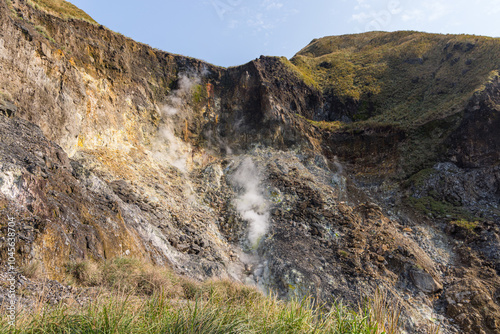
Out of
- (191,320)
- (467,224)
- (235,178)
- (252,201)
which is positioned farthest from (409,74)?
(191,320)

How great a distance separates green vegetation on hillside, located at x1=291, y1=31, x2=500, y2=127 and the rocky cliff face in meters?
0.90

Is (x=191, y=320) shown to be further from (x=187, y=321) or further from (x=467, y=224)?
(x=467, y=224)

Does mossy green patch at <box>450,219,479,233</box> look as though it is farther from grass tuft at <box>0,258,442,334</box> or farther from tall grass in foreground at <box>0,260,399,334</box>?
tall grass in foreground at <box>0,260,399,334</box>

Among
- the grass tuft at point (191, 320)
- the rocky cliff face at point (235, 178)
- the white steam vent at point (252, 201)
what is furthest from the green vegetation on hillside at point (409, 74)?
the grass tuft at point (191, 320)

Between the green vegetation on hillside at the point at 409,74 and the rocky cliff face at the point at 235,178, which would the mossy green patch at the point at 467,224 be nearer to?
the rocky cliff face at the point at 235,178

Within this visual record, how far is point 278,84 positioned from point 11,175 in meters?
23.9

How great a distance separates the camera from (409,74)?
3105 cm

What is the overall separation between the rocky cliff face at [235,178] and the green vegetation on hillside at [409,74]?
2.96 ft

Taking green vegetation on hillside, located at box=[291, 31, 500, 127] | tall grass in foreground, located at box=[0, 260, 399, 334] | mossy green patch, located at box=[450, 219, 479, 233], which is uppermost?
green vegetation on hillside, located at box=[291, 31, 500, 127]

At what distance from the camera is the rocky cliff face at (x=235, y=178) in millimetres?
9523

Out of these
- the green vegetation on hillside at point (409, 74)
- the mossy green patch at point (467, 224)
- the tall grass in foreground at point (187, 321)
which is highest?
the green vegetation on hillside at point (409, 74)

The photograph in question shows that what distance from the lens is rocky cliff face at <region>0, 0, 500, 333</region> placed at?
9523mm

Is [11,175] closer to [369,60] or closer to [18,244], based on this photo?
[18,244]

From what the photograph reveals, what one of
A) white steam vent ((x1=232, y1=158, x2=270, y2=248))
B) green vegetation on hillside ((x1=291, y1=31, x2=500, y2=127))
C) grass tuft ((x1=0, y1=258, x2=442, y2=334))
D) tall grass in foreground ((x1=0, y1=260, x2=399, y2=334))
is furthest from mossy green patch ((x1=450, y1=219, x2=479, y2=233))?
tall grass in foreground ((x1=0, y1=260, x2=399, y2=334))
